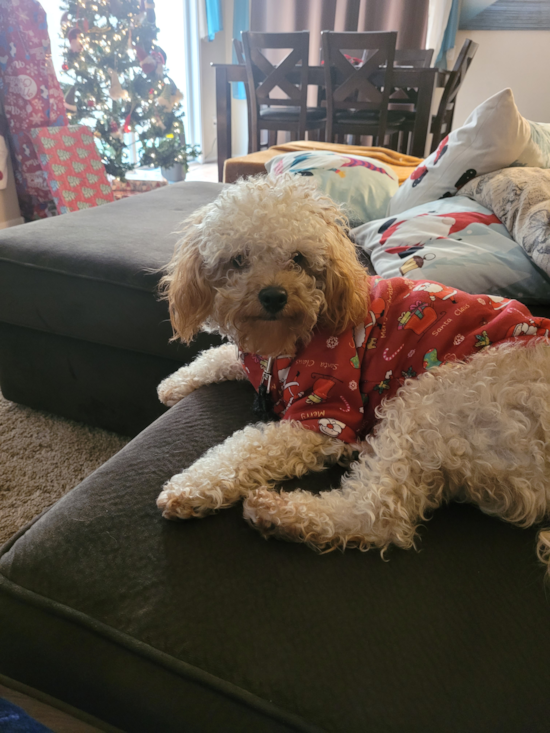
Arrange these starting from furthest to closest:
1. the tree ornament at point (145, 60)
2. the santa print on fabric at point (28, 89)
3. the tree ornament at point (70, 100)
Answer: the tree ornament at point (145, 60)
the tree ornament at point (70, 100)
the santa print on fabric at point (28, 89)

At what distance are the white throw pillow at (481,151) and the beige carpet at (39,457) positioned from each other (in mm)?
1436

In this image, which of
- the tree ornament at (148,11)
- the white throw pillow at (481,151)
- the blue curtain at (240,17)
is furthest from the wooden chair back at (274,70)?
the white throw pillow at (481,151)

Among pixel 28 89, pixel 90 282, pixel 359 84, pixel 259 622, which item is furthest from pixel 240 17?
pixel 259 622

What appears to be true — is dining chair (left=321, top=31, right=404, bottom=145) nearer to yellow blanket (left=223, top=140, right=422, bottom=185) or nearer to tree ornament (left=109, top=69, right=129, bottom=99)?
yellow blanket (left=223, top=140, right=422, bottom=185)

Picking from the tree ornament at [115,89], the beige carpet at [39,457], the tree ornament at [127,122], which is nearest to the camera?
the beige carpet at [39,457]

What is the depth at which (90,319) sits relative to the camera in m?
1.65

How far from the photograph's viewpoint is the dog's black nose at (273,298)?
1.00 meters

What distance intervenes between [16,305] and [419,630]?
1592 millimetres

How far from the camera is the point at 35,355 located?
5.99ft

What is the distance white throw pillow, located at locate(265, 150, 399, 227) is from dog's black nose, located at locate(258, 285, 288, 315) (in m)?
1.09

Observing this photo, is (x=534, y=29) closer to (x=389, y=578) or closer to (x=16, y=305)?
(x=16, y=305)

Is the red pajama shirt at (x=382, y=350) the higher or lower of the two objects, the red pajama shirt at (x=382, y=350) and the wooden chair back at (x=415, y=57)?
the lower

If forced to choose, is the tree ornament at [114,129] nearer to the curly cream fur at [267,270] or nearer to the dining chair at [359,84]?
the dining chair at [359,84]

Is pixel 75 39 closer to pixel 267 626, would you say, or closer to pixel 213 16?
pixel 213 16
